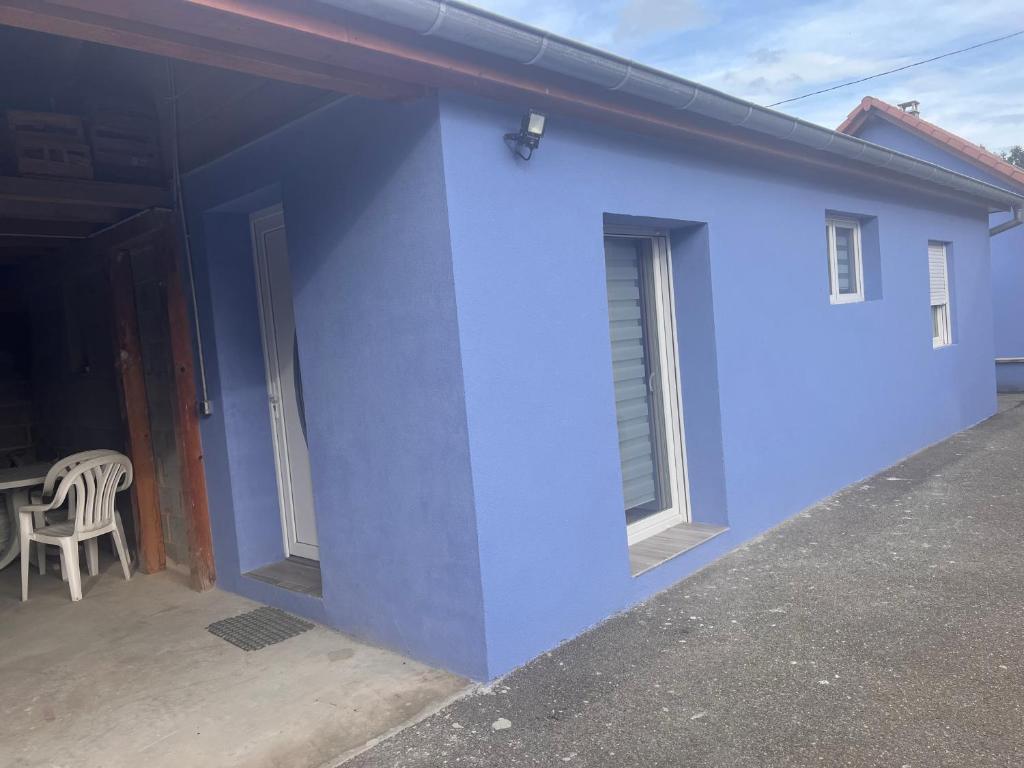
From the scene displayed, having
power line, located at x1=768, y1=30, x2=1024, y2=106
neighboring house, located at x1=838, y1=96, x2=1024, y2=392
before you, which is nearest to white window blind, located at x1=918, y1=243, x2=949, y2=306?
neighboring house, located at x1=838, y1=96, x2=1024, y2=392

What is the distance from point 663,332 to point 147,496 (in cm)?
402

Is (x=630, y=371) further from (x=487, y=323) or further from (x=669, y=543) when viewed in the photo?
(x=487, y=323)

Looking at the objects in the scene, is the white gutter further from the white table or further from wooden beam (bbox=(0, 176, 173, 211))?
the white table

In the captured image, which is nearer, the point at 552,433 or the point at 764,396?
the point at 552,433

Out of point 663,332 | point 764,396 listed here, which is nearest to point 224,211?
point 663,332

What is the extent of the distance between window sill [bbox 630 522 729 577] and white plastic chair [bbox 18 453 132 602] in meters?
3.75

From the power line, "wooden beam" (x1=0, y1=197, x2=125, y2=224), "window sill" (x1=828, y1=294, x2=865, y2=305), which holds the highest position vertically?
the power line

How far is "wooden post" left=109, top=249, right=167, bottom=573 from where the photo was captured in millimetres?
5727

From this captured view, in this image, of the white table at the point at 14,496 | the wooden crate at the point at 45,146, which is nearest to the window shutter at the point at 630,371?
the wooden crate at the point at 45,146

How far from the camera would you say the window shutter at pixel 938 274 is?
920cm

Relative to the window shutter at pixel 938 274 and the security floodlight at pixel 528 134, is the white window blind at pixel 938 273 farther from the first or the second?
the security floodlight at pixel 528 134

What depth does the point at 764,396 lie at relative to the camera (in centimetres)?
569

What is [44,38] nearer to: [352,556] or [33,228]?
[33,228]

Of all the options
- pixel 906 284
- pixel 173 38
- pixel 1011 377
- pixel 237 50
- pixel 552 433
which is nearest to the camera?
pixel 173 38
